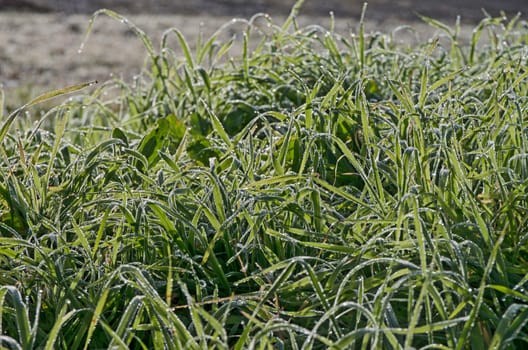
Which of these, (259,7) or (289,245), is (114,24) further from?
(289,245)

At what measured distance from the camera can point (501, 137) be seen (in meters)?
1.66

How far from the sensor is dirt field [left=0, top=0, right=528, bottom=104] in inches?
215

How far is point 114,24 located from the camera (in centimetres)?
800

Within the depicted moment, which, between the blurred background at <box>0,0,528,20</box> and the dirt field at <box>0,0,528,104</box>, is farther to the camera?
the blurred background at <box>0,0,528,20</box>

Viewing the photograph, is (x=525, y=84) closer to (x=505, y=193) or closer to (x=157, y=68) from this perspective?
(x=505, y=193)

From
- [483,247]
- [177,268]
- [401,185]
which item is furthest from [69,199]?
[483,247]

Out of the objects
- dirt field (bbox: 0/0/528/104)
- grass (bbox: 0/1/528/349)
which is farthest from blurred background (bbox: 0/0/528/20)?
grass (bbox: 0/1/528/349)

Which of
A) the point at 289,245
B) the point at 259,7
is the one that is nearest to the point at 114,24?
the point at 259,7

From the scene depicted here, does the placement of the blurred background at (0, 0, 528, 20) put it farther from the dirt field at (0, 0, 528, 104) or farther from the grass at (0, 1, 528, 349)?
the grass at (0, 1, 528, 349)

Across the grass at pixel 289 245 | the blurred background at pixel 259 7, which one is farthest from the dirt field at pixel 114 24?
the grass at pixel 289 245

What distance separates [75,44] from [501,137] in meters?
5.51

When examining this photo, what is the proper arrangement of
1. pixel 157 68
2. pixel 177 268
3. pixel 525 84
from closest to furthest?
pixel 177 268 → pixel 525 84 → pixel 157 68

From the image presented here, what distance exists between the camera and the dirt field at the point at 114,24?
5.46m

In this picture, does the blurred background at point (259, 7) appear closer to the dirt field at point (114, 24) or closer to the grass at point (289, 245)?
the dirt field at point (114, 24)
